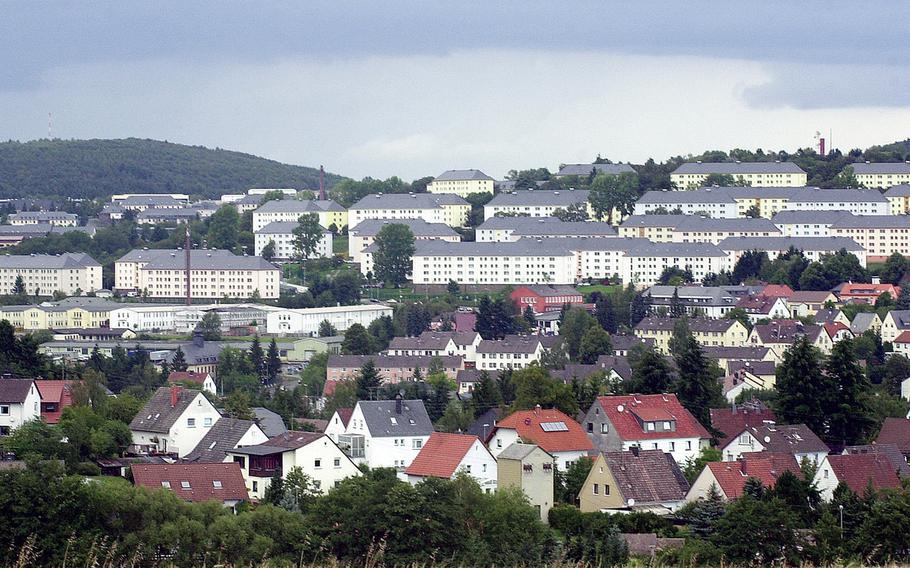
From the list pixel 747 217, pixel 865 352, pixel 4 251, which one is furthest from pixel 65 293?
pixel 865 352

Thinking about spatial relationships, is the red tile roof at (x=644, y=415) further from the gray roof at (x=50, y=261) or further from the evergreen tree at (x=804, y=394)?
the gray roof at (x=50, y=261)

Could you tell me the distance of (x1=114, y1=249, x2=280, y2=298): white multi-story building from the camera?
10238 centimetres

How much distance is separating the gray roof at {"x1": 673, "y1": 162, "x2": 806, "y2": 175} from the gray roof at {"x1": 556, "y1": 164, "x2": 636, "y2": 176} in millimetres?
4382

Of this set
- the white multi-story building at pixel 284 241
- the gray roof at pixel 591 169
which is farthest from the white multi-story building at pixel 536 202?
the white multi-story building at pixel 284 241

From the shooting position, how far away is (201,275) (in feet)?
343

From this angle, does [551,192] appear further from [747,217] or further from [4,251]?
[4,251]

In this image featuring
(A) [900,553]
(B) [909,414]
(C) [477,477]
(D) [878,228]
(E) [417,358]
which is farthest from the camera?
(D) [878,228]

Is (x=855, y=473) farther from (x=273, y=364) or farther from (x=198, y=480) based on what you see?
(x=273, y=364)

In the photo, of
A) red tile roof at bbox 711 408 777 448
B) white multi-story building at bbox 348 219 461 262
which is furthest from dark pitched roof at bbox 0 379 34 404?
white multi-story building at bbox 348 219 461 262

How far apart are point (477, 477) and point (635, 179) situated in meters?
81.9

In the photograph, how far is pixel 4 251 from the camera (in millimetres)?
118750

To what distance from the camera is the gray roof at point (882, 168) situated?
115 m

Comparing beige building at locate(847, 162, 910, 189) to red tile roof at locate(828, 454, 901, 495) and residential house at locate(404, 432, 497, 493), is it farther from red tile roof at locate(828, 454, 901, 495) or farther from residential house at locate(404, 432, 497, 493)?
residential house at locate(404, 432, 497, 493)

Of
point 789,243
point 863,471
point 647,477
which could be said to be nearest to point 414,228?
point 789,243
